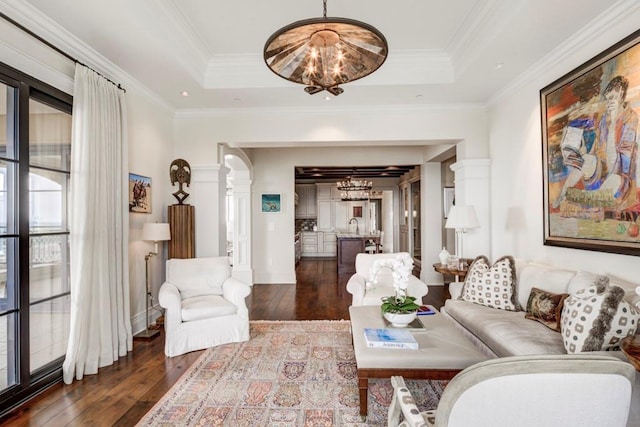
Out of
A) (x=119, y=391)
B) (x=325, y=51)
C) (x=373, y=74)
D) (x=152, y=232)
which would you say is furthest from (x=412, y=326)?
(x=152, y=232)

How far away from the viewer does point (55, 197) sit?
281cm

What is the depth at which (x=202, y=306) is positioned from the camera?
334 cm

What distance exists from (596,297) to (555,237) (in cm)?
138

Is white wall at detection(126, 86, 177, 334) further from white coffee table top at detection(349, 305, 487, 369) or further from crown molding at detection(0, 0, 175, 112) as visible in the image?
white coffee table top at detection(349, 305, 487, 369)

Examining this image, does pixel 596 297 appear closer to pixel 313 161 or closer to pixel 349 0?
pixel 349 0

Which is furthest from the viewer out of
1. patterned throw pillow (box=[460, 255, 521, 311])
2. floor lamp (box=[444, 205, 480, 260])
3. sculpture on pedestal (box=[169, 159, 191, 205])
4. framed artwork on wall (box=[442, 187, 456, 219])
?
framed artwork on wall (box=[442, 187, 456, 219])

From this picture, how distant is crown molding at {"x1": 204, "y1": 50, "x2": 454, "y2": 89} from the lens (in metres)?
3.73

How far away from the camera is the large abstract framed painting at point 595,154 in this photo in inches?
94.2

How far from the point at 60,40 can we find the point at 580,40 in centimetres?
436

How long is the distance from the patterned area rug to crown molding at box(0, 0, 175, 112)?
2749 millimetres

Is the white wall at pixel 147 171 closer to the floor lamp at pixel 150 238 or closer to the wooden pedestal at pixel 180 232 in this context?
the floor lamp at pixel 150 238

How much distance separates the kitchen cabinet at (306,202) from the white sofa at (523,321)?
8229 mm

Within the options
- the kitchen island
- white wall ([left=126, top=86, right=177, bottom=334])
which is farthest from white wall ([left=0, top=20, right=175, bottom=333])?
the kitchen island

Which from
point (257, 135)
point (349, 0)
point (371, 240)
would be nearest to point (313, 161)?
point (257, 135)
